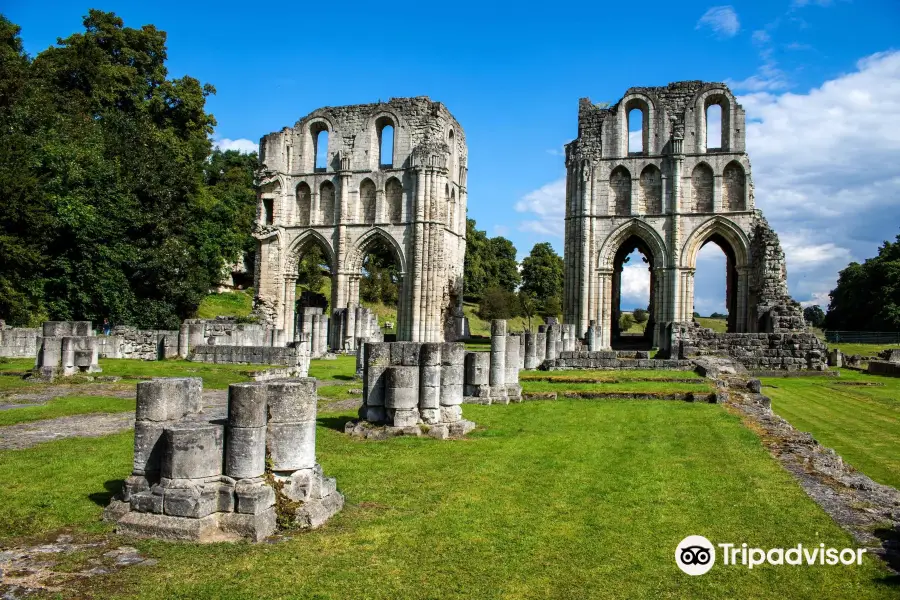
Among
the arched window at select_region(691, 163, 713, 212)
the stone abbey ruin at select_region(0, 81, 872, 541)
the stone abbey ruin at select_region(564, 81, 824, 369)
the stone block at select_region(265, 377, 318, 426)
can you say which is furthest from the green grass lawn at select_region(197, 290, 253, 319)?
the stone block at select_region(265, 377, 318, 426)

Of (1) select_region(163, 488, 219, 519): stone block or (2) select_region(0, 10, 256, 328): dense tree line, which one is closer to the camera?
(1) select_region(163, 488, 219, 519): stone block

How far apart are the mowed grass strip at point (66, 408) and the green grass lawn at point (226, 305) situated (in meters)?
24.4

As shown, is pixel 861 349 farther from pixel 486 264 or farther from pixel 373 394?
pixel 486 264

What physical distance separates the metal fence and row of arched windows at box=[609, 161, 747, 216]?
1807 cm

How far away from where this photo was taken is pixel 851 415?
43.0 ft

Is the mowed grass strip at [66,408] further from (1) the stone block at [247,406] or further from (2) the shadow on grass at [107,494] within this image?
(1) the stone block at [247,406]

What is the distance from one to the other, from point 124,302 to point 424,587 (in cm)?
2949

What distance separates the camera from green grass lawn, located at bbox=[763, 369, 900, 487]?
903cm


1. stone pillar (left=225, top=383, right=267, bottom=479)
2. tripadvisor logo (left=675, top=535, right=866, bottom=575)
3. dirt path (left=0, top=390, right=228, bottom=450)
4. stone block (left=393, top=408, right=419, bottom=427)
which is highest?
stone pillar (left=225, top=383, right=267, bottom=479)

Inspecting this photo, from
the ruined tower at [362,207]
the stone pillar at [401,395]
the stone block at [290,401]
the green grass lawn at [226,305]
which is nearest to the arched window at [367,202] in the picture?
the ruined tower at [362,207]

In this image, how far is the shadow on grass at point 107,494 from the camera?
21.0ft

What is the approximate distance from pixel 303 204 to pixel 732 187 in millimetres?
21302

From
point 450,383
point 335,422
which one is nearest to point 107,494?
point 335,422

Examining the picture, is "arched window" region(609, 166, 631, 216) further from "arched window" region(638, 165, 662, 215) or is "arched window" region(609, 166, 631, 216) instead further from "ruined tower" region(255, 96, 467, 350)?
"ruined tower" region(255, 96, 467, 350)
